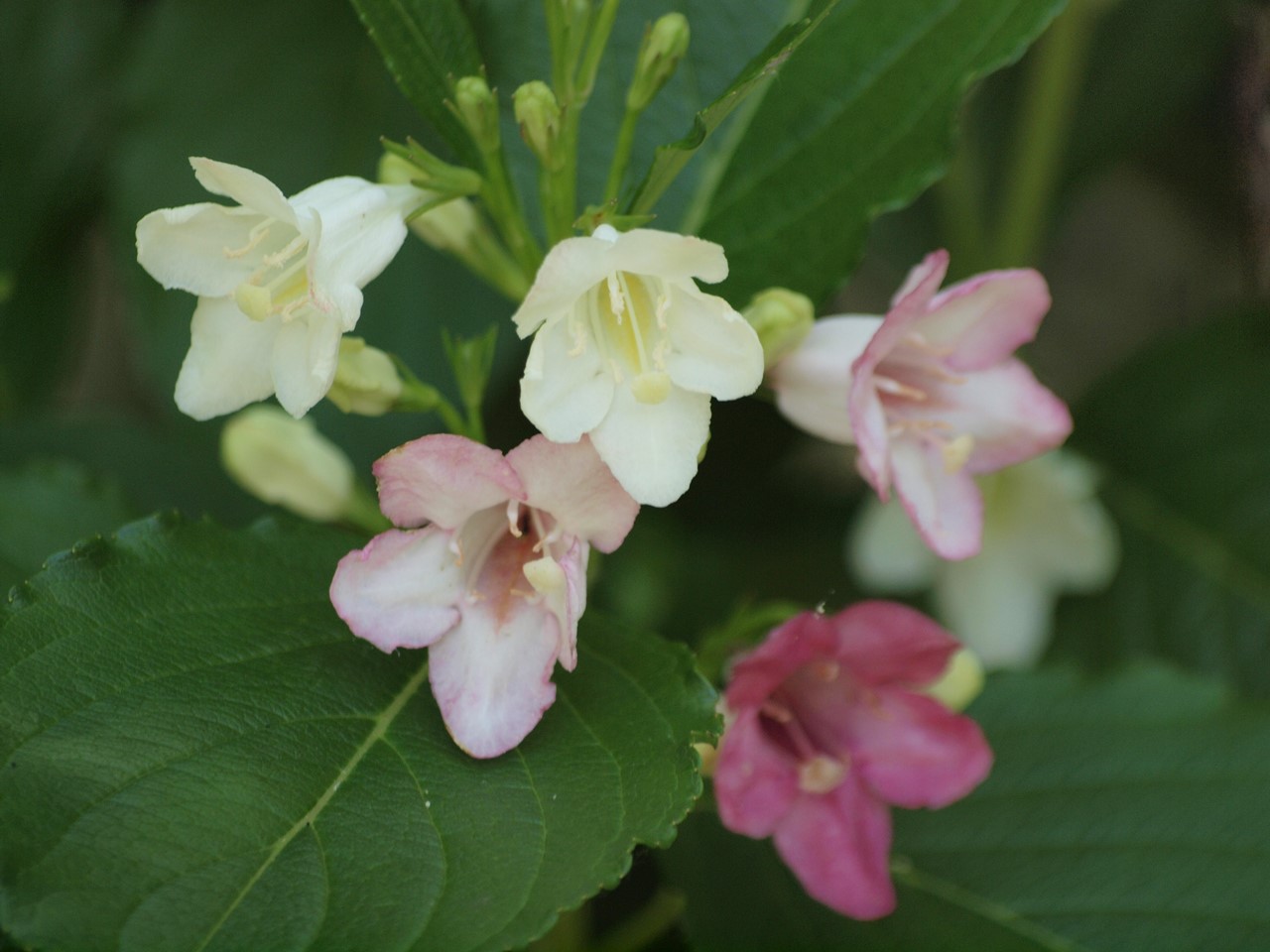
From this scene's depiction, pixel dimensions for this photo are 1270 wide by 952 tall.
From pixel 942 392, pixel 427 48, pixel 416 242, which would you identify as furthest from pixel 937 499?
pixel 416 242

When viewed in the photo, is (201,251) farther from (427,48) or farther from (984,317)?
(984,317)

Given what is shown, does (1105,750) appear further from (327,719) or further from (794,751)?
(327,719)

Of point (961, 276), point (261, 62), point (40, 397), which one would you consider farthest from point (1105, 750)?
point (40, 397)

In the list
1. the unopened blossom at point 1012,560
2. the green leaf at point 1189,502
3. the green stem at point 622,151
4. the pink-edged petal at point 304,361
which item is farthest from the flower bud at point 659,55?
the green leaf at point 1189,502

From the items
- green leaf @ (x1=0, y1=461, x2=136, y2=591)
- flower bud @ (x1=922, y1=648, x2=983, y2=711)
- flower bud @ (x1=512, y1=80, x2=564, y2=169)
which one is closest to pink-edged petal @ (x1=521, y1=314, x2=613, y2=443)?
flower bud @ (x1=512, y1=80, x2=564, y2=169)

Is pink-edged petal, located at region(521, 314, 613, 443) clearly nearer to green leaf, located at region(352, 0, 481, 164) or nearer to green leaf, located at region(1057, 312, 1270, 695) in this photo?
green leaf, located at region(352, 0, 481, 164)

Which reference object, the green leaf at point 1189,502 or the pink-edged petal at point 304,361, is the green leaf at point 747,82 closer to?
the pink-edged petal at point 304,361
